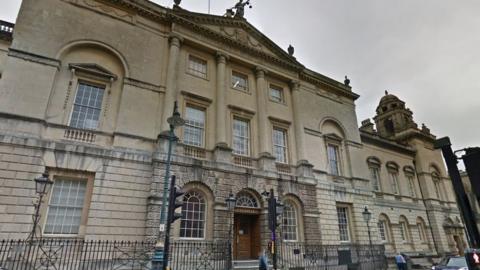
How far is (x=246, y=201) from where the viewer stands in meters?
16.1

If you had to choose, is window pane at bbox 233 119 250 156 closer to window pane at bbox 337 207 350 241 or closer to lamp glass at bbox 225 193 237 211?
lamp glass at bbox 225 193 237 211

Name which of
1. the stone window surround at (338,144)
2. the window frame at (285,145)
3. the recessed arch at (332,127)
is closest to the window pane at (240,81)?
the window frame at (285,145)

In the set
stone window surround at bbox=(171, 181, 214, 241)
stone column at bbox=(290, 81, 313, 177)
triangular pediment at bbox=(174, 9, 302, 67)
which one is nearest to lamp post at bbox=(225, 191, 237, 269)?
stone window surround at bbox=(171, 181, 214, 241)

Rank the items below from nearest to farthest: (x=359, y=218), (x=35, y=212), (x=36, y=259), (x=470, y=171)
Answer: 1. (x=470, y=171)
2. (x=36, y=259)
3. (x=35, y=212)
4. (x=359, y=218)

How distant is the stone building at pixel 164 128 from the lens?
1198 centimetres

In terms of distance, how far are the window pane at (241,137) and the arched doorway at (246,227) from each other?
2783mm

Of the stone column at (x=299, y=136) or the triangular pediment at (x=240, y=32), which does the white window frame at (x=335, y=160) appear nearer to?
the stone column at (x=299, y=136)

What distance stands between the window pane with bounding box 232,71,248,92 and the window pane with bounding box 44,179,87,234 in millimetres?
11295

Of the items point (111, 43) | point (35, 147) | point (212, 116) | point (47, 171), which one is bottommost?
point (47, 171)

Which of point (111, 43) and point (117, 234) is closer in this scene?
point (117, 234)

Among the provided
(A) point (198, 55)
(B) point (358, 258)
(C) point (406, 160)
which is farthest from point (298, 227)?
(C) point (406, 160)

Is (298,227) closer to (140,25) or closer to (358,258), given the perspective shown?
(358,258)

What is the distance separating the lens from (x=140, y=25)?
1656 centimetres

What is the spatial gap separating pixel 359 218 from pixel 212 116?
13200 millimetres
